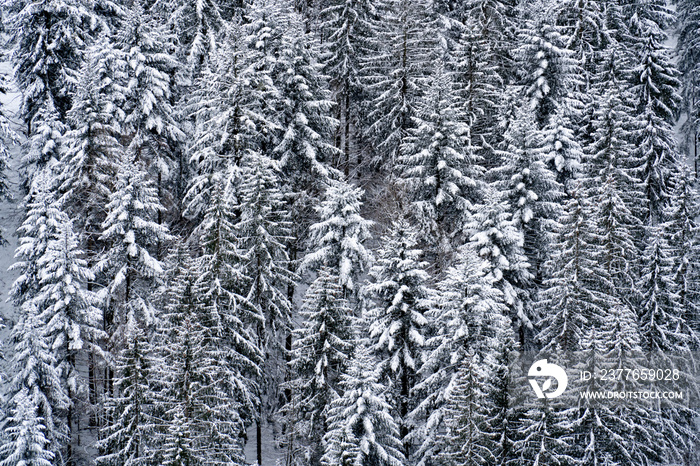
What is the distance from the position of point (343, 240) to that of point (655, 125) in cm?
2119

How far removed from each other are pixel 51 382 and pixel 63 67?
17.9 meters

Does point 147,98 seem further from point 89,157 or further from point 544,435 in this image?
point 544,435

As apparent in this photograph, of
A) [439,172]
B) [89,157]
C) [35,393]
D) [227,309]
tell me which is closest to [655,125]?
[439,172]

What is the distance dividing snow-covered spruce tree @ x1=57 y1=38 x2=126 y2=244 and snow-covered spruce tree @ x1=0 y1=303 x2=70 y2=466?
501cm

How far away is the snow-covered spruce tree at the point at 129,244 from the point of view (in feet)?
89.4

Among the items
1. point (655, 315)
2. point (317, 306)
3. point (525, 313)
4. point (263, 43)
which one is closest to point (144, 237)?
point (317, 306)

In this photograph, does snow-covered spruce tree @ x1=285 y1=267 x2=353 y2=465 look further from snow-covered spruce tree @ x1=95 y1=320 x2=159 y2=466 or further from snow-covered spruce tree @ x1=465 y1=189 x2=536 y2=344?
snow-covered spruce tree @ x1=465 y1=189 x2=536 y2=344

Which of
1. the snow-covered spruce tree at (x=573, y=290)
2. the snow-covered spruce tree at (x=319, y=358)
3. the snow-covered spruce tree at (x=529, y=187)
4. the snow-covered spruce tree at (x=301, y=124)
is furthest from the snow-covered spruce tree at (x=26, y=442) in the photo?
the snow-covered spruce tree at (x=529, y=187)

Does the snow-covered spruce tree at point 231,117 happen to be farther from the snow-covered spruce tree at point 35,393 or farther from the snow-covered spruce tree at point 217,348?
the snow-covered spruce tree at point 35,393

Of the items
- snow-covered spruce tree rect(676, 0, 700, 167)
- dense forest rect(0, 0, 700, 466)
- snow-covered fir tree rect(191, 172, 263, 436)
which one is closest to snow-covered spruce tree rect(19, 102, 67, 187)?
dense forest rect(0, 0, 700, 466)

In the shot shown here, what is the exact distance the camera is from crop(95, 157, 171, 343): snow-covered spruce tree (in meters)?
27.2

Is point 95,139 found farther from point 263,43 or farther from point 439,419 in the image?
point 439,419

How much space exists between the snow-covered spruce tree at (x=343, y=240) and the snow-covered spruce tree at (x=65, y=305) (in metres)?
9.20

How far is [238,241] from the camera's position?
27.5 m
